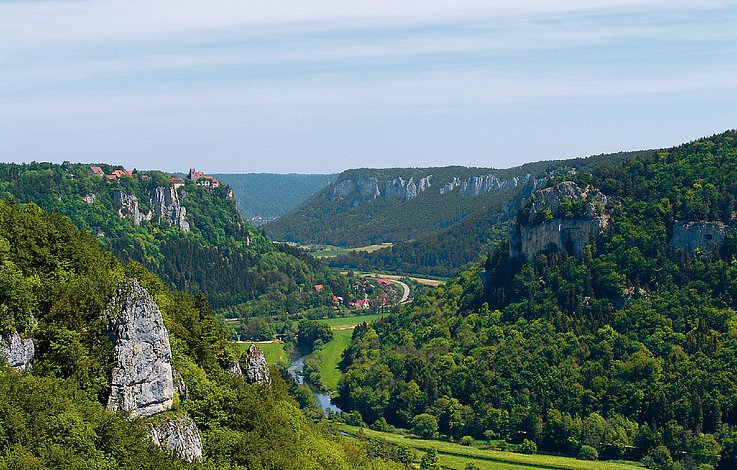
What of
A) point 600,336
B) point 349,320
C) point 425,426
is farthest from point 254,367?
point 349,320

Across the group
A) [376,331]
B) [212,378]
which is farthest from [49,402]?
[376,331]

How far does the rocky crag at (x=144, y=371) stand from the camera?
43656 mm

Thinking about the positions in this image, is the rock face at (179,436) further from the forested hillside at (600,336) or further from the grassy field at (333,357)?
the grassy field at (333,357)

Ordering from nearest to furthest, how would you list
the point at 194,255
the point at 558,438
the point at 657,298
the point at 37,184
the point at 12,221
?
the point at 12,221 < the point at 558,438 < the point at 657,298 < the point at 37,184 < the point at 194,255

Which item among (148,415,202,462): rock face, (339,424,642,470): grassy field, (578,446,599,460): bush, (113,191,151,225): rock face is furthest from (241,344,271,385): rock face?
(113,191,151,225): rock face

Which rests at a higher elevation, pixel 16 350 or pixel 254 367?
pixel 16 350

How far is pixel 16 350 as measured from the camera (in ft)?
139

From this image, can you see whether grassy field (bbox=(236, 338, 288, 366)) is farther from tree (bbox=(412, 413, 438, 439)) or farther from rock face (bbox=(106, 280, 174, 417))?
rock face (bbox=(106, 280, 174, 417))

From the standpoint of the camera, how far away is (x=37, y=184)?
18488cm

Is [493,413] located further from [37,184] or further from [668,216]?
[37,184]

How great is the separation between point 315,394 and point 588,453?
137ft

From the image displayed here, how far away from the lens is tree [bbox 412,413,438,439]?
102000 millimetres

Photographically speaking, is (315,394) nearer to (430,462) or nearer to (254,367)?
(430,462)

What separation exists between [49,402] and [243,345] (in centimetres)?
10785
